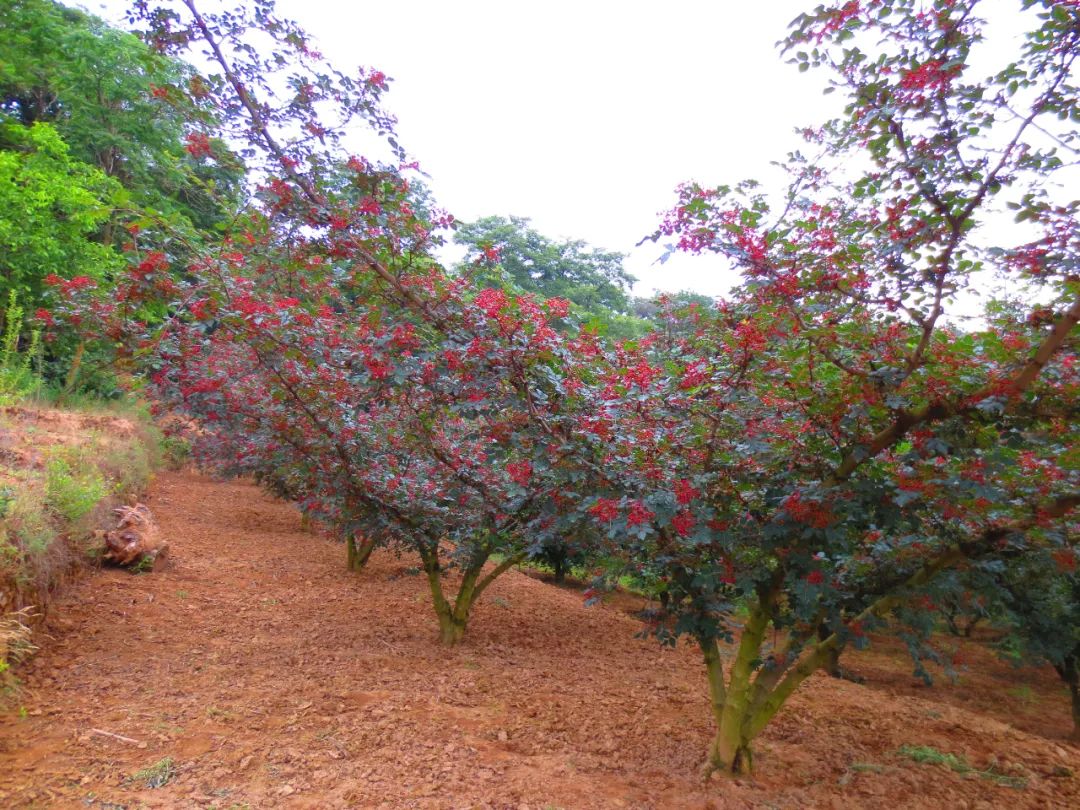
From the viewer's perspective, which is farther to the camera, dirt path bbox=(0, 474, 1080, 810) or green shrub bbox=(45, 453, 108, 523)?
green shrub bbox=(45, 453, 108, 523)

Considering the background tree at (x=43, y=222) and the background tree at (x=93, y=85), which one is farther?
the background tree at (x=93, y=85)

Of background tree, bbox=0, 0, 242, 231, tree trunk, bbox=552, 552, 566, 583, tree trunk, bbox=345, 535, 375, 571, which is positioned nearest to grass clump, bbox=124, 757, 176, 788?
tree trunk, bbox=345, 535, 375, 571

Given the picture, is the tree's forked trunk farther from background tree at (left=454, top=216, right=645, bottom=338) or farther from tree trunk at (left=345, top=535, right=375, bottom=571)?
background tree at (left=454, top=216, right=645, bottom=338)

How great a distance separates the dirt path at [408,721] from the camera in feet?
9.11

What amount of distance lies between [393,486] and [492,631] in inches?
80.6

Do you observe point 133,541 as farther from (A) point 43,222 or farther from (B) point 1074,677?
(B) point 1074,677

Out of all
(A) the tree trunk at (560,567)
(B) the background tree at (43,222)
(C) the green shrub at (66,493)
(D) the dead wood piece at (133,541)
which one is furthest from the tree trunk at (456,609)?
(B) the background tree at (43,222)

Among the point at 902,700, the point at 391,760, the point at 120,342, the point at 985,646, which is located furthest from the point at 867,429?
the point at 985,646

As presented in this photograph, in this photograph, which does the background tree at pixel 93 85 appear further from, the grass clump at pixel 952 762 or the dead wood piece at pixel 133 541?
the grass clump at pixel 952 762

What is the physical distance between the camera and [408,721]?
3482 millimetres

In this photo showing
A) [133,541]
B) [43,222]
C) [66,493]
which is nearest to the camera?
[66,493]

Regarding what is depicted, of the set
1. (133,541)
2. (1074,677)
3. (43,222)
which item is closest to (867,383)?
(1074,677)

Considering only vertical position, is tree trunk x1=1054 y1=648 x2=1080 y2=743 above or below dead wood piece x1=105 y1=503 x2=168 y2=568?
above

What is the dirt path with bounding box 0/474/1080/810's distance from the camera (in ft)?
9.11
